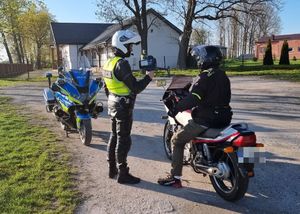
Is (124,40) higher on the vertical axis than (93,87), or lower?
higher

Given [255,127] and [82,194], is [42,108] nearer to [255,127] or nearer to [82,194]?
[255,127]

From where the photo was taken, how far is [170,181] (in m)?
5.03

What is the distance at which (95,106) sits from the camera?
7652 millimetres

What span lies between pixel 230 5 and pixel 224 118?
32.8m

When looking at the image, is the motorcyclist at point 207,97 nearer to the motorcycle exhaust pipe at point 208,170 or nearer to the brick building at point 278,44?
the motorcycle exhaust pipe at point 208,170

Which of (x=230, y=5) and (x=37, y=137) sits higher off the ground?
(x=230, y=5)

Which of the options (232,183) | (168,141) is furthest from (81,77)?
(232,183)

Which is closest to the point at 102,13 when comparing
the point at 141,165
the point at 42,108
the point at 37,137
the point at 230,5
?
the point at 230,5

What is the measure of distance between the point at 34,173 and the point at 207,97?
9.06 ft

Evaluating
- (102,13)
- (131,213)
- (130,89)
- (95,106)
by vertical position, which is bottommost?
(131,213)

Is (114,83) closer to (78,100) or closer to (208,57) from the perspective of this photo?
(208,57)

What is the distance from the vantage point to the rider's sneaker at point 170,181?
4984 mm

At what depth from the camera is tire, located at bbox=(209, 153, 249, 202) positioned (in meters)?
4.26

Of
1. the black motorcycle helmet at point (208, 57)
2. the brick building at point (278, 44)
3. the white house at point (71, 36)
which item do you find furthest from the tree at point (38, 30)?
the black motorcycle helmet at point (208, 57)
